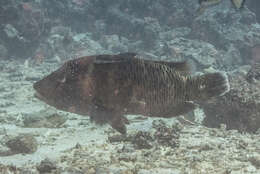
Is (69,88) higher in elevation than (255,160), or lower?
higher

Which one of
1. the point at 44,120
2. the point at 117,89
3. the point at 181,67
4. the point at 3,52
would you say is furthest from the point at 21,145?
the point at 3,52

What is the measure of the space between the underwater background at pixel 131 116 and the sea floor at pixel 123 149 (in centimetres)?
2

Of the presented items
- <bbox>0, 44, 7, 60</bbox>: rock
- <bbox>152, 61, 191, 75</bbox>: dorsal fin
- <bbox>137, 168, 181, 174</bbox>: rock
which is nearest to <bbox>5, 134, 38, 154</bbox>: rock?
<bbox>137, 168, 181, 174</bbox>: rock

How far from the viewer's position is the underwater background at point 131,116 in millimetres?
4218

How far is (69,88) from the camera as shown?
9.37 feet

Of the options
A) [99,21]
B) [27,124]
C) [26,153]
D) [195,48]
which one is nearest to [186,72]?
[26,153]

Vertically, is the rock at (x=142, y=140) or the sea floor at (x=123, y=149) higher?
the rock at (x=142, y=140)

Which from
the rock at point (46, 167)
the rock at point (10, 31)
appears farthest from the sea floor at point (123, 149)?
the rock at point (10, 31)

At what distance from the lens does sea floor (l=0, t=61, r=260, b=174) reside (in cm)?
386

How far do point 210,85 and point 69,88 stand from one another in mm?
1403

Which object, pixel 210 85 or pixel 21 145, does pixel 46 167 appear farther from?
pixel 210 85

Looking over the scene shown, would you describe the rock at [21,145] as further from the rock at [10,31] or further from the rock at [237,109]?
the rock at [10,31]

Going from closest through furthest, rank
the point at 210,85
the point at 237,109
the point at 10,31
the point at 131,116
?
the point at 210,85 → the point at 237,109 → the point at 131,116 → the point at 10,31

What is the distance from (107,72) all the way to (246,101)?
4.43m
